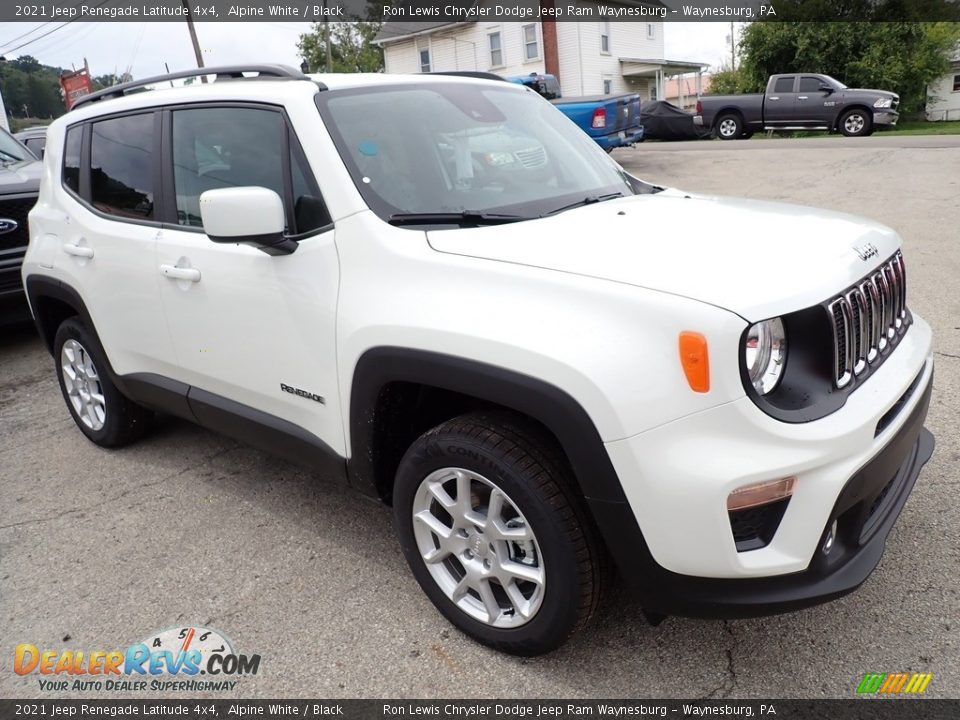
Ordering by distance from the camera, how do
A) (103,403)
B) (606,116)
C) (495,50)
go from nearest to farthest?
(103,403), (606,116), (495,50)

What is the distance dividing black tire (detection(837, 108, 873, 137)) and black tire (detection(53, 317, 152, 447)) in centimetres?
2100

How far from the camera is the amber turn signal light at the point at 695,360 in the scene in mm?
1914

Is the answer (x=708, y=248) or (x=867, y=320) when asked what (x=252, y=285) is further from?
(x=867, y=320)

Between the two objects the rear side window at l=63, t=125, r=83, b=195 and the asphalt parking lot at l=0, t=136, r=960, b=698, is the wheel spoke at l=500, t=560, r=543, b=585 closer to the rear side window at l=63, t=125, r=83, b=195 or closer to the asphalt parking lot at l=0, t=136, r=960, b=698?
the asphalt parking lot at l=0, t=136, r=960, b=698

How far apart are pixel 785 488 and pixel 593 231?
1010 mm

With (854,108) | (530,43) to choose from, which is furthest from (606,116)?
(530,43)

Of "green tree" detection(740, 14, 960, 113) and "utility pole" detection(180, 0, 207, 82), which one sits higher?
"utility pole" detection(180, 0, 207, 82)

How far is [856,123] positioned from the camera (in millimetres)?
20531

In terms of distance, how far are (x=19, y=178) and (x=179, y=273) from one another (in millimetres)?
4232

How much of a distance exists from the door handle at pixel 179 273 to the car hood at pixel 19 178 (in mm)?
3501

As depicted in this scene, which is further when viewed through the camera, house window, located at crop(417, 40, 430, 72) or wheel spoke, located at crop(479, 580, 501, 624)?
house window, located at crop(417, 40, 430, 72)

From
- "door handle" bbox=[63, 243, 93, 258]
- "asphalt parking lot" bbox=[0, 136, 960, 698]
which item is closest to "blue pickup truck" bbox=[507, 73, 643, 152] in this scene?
"asphalt parking lot" bbox=[0, 136, 960, 698]

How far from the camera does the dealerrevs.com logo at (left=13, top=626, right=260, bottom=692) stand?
2586 mm

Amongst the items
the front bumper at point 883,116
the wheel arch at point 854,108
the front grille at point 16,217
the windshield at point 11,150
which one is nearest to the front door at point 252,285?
the front grille at point 16,217
